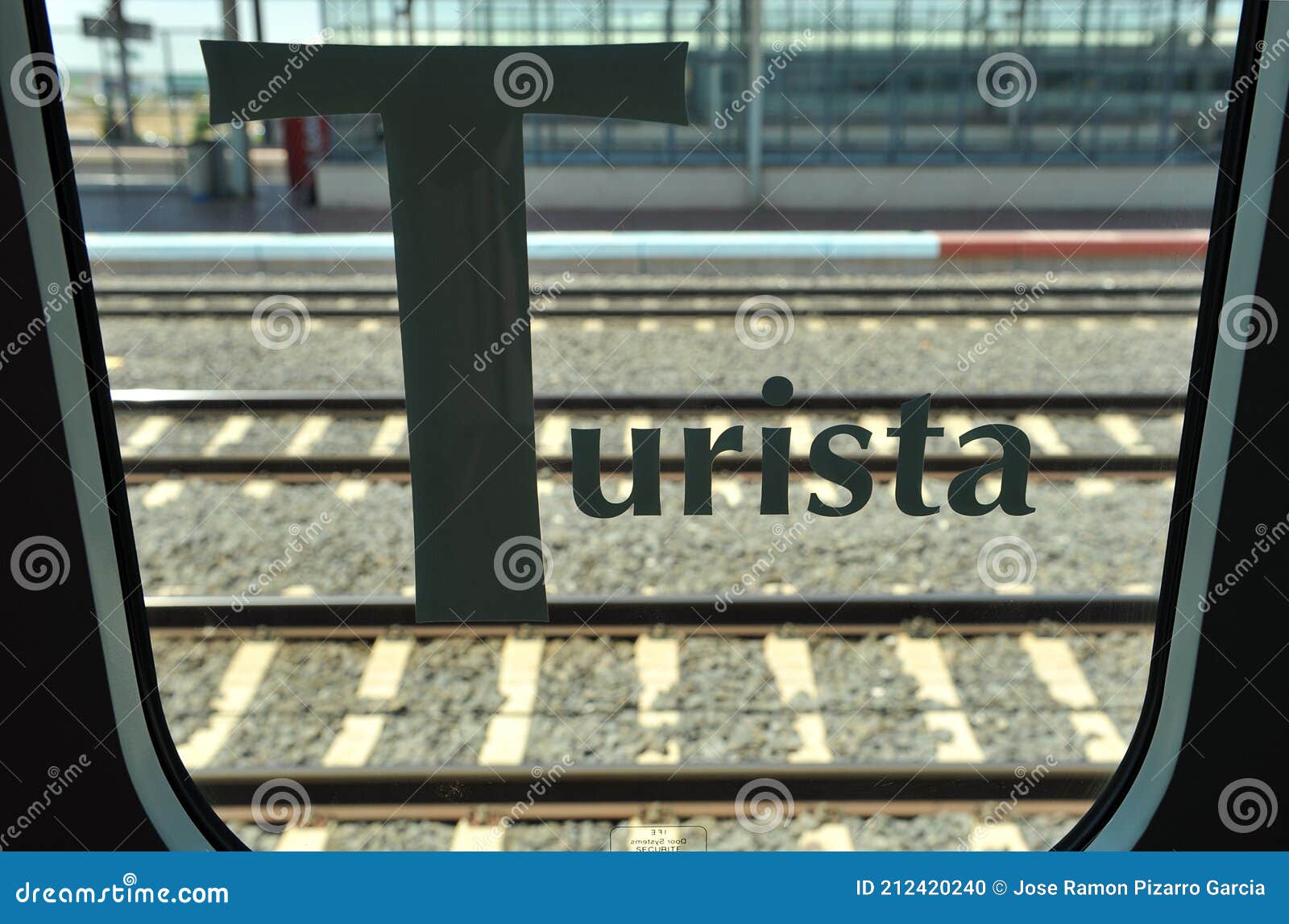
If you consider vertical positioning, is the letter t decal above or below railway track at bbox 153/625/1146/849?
above

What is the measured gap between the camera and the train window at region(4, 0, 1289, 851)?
1.62 metres

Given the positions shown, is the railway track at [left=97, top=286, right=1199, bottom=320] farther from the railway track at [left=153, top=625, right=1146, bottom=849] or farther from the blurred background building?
the railway track at [left=153, top=625, right=1146, bottom=849]

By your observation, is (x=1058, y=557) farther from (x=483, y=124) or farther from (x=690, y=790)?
(x=483, y=124)

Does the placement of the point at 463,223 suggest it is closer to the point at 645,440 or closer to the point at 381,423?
the point at 645,440

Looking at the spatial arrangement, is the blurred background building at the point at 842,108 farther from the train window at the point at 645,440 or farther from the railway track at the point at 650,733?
the railway track at the point at 650,733

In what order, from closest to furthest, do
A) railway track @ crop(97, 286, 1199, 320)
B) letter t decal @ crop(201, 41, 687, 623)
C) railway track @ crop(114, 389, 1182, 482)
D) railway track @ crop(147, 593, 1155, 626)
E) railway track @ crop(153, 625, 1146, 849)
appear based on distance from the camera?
letter t decal @ crop(201, 41, 687, 623), railway track @ crop(153, 625, 1146, 849), railway track @ crop(147, 593, 1155, 626), railway track @ crop(114, 389, 1182, 482), railway track @ crop(97, 286, 1199, 320)

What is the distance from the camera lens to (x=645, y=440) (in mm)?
1833

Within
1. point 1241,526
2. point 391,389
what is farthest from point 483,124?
point 391,389

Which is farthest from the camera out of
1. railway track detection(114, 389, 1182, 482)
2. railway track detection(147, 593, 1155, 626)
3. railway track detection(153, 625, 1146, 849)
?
railway track detection(114, 389, 1182, 482)

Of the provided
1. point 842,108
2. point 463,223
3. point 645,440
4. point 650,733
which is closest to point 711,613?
point 650,733

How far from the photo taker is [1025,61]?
141 inches

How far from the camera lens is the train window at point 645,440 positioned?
1.62m

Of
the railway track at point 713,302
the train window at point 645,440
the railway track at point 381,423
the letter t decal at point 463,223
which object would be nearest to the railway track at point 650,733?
the train window at point 645,440

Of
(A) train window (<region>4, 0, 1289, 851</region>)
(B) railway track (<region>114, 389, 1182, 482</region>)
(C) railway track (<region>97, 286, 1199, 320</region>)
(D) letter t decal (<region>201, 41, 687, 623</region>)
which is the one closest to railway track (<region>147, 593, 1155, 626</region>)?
(A) train window (<region>4, 0, 1289, 851</region>)
